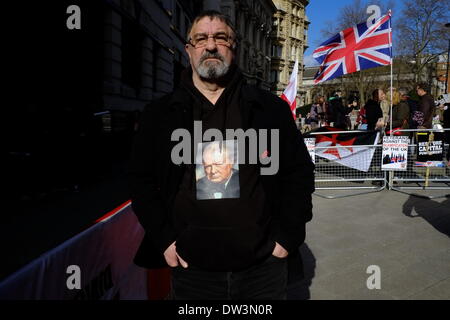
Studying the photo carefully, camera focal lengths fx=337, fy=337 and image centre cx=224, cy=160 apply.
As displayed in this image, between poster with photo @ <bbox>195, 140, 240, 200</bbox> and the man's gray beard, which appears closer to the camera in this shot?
Answer: poster with photo @ <bbox>195, 140, 240, 200</bbox>

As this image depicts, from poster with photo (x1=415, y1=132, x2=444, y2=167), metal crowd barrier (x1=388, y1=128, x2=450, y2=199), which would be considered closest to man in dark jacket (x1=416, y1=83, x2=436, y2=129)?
metal crowd barrier (x1=388, y1=128, x2=450, y2=199)

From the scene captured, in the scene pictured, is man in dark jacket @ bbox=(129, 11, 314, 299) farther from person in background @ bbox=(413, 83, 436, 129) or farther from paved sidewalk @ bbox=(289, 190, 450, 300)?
person in background @ bbox=(413, 83, 436, 129)

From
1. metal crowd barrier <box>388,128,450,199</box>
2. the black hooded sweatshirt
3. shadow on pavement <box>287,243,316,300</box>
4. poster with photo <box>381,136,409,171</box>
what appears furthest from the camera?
metal crowd barrier <box>388,128,450,199</box>

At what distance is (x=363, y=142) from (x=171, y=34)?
16.6 m

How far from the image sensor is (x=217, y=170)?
69.7 inches

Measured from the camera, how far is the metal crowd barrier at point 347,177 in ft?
25.1

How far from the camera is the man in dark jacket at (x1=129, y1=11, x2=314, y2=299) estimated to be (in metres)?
1.73

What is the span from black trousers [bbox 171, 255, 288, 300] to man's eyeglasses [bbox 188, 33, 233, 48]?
1230 millimetres

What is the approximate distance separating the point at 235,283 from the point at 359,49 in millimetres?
7099

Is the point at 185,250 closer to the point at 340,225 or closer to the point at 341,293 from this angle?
the point at 341,293

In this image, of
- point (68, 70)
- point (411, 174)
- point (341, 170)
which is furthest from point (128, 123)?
point (411, 174)

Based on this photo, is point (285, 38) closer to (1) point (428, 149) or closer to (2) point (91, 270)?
(1) point (428, 149)

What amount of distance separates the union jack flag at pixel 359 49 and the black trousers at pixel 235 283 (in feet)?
21.5

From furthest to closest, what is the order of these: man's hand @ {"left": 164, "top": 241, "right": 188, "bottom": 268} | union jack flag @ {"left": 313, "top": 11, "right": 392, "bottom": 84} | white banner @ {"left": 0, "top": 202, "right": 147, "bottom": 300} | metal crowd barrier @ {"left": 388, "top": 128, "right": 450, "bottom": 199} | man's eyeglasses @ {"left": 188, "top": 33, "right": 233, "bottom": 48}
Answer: metal crowd barrier @ {"left": 388, "top": 128, "right": 450, "bottom": 199}, union jack flag @ {"left": 313, "top": 11, "right": 392, "bottom": 84}, man's eyeglasses @ {"left": 188, "top": 33, "right": 233, "bottom": 48}, man's hand @ {"left": 164, "top": 241, "right": 188, "bottom": 268}, white banner @ {"left": 0, "top": 202, "right": 147, "bottom": 300}
